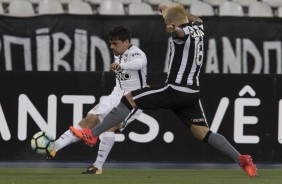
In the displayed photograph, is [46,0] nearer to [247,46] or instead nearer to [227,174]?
[247,46]

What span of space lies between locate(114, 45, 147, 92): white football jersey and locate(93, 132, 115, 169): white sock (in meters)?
0.55

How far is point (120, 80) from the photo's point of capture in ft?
33.4

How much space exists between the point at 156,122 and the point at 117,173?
2.03m

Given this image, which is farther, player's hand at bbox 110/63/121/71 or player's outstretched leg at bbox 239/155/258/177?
player's outstretched leg at bbox 239/155/258/177

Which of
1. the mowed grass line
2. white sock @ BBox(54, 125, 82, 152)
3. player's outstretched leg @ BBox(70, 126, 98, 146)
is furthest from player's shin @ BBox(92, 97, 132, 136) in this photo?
the mowed grass line

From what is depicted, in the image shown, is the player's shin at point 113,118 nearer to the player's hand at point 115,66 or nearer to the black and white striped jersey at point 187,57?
the player's hand at point 115,66

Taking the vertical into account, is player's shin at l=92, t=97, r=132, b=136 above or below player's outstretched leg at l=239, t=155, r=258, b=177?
above

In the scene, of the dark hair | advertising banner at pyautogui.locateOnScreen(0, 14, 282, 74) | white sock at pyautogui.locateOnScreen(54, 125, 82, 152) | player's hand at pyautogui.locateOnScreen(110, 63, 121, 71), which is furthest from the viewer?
advertising banner at pyautogui.locateOnScreen(0, 14, 282, 74)

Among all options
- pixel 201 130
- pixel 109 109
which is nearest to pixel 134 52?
pixel 109 109

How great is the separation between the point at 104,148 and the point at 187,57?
5.13 feet

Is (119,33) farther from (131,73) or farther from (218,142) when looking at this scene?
(218,142)

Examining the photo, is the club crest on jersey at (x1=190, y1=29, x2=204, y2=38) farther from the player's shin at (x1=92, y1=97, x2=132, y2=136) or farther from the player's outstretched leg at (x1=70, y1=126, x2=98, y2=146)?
the player's outstretched leg at (x1=70, y1=126, x2=98, y2=146)

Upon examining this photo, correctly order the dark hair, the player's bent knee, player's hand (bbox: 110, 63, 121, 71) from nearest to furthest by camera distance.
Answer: player's hand (bbox: 110, 63, 121, 71) < the player's bent knee < the dark hair

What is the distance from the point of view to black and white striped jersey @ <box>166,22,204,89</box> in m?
9.12
